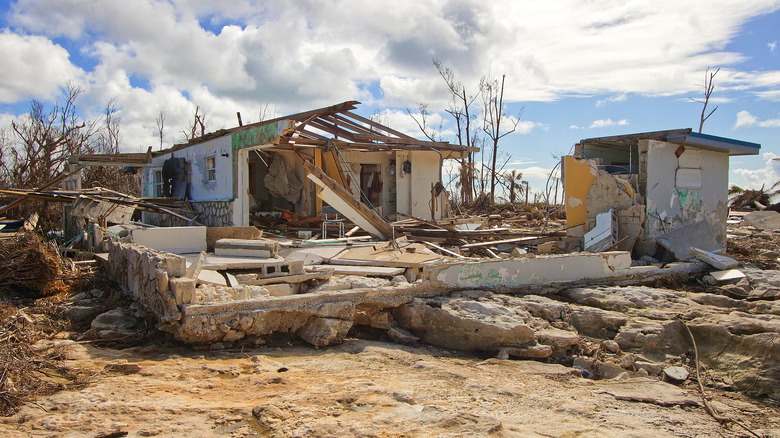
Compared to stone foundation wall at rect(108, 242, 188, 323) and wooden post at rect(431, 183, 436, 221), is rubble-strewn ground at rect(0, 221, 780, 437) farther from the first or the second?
wooden post at rect(431, 183, 436, 221)

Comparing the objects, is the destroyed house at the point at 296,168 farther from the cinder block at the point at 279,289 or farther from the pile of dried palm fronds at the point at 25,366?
the pile of dried palm fronds at the point at 25,366

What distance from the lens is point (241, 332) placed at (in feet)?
18.1

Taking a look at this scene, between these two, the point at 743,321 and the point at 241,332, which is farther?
the point at 743,321

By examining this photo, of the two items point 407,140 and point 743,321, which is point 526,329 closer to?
point 743,321

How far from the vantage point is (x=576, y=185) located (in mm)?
10609

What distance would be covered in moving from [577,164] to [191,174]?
11227mm

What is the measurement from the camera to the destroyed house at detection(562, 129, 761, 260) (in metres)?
9.98

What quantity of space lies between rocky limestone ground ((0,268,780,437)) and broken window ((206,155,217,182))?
769 cm

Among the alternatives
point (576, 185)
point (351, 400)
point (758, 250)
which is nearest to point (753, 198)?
point (758, 250)

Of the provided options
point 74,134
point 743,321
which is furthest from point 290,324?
point 74,134

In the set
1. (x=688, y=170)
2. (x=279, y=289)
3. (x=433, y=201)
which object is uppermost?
(x=688, y=170)

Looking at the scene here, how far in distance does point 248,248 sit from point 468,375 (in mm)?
4436

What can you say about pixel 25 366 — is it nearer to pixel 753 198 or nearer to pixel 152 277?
pixel 152 277

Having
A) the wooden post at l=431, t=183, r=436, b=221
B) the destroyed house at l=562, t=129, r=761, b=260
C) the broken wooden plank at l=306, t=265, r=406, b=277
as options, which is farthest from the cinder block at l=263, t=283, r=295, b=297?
the wooden post at l=431, t=183, r=436, b=221
